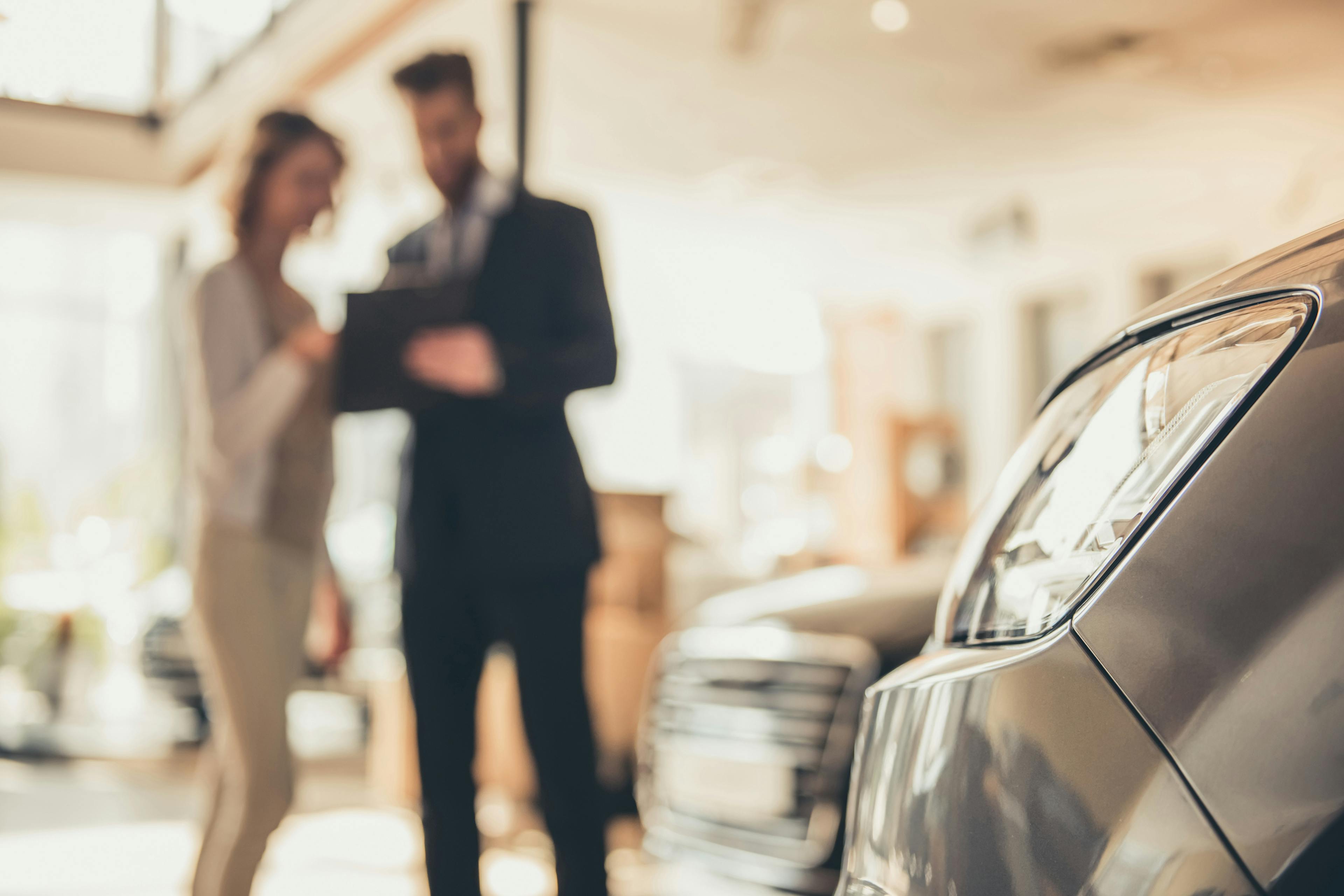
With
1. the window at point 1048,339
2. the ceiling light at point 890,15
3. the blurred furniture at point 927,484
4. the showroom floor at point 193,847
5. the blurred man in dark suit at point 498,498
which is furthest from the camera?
the window at point 1048,339

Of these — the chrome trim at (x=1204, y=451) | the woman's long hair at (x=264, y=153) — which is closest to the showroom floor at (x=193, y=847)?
the woman's long hair at (x=264, y=153)

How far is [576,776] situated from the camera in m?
1.49

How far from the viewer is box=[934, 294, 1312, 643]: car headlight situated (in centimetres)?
73

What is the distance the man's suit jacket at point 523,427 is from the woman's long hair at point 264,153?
0.39 m

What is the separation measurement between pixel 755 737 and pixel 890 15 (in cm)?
339

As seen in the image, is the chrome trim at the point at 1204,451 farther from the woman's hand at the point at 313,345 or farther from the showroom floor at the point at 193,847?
the showroom floor at the point at 193,847

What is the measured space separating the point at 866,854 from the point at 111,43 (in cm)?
225

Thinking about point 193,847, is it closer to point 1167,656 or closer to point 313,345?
point 313,345

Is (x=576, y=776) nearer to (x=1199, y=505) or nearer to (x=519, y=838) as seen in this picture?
(x=1199, y=505)

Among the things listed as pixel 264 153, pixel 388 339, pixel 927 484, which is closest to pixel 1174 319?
pixel 388 339

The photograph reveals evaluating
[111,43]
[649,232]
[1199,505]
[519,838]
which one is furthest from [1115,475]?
[649,232]

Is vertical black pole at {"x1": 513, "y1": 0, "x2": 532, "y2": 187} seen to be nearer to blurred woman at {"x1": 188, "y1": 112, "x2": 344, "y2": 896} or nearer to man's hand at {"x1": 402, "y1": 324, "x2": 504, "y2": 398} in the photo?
blurred woman at {"x1": 188, "y1": 112, "x2": 344, "y2": 896}

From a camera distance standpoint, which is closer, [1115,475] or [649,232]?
[1115,475]

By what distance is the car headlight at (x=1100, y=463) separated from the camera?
2.38ft
